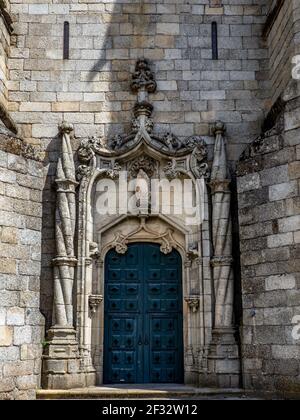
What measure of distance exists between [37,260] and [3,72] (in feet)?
9.93

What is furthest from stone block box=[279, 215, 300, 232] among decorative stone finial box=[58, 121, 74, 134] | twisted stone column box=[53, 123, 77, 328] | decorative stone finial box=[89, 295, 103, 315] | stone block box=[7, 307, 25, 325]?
decorative stone finial box=[58, 121, 74, 134]

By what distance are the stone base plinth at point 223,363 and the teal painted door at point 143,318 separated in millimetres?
558

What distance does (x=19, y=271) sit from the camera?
7633 mm

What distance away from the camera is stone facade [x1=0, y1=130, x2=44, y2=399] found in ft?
24.2

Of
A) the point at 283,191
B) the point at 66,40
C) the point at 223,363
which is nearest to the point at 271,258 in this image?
the point at 283,191

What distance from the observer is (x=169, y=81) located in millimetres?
9594

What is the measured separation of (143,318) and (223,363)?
4.24ft

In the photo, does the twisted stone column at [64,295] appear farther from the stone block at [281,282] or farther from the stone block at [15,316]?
the stone block at [281,282]

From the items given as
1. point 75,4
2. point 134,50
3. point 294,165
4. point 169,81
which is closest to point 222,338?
point 294,165

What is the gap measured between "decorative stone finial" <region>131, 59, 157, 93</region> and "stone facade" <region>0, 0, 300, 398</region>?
0.02 m

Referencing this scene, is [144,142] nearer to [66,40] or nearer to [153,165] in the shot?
[153,165]

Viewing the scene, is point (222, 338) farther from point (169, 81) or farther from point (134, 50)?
point (134, 50)

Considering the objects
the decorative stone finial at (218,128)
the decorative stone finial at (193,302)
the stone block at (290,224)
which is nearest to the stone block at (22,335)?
the decorative stone finial at (193,302)

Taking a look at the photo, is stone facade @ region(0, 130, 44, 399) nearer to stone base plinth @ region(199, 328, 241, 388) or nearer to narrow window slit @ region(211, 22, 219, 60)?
stone base plinth @ region(199, 328, 241, 388)
